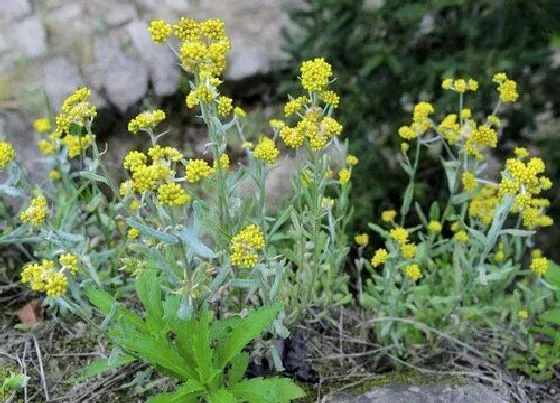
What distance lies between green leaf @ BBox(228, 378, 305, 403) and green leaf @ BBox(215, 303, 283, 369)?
76 millimetres

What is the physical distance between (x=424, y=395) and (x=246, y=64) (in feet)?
9.59

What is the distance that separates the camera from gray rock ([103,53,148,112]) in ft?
14.9

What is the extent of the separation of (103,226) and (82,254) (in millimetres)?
368

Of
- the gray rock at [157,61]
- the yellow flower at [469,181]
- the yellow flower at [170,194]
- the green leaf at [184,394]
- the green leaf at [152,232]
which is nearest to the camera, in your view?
the yellow flower at [170,194]

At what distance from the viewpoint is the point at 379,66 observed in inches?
144

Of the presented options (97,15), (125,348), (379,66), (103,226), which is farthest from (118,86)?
(125,348)

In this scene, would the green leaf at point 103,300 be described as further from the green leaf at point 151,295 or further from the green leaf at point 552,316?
the green leaf at point 552,316

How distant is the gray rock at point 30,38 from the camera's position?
15.3ft

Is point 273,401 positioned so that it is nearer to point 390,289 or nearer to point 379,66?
point 390,289

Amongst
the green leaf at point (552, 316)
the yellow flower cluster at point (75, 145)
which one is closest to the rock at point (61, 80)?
the yellow flower cluster at point (75, 145)

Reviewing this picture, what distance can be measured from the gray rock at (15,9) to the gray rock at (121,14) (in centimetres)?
50

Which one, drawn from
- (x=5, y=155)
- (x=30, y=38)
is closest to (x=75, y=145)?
(x=5, y=155)

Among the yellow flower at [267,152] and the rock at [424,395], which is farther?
the rock at [424,395]

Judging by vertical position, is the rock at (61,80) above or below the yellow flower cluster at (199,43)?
below
